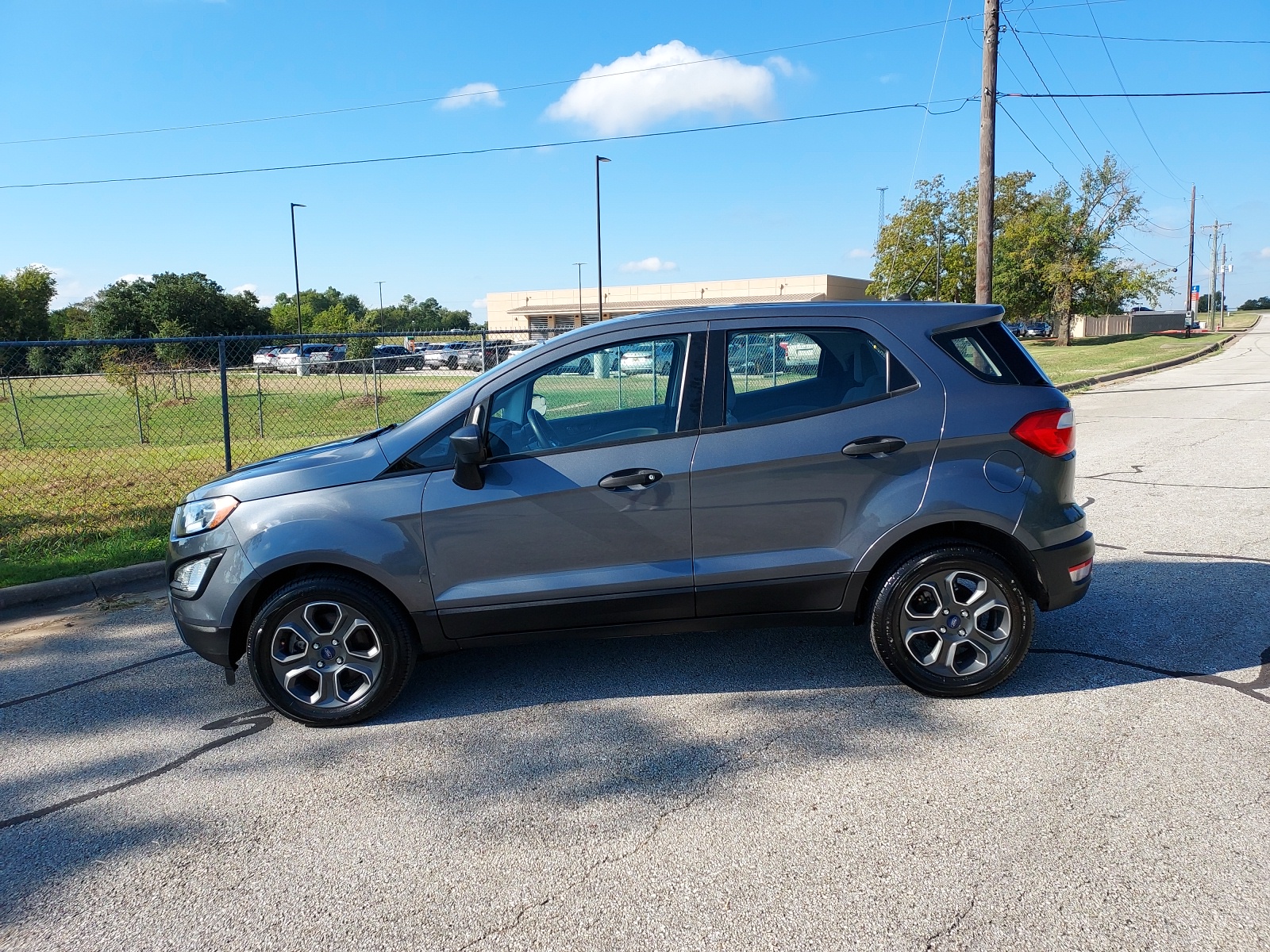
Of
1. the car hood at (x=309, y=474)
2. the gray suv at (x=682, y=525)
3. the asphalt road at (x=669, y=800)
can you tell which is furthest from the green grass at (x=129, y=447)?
the gray suv at (x=682, y=525)

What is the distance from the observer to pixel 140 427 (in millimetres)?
15266

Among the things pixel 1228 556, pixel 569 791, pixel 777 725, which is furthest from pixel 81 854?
pixel 1228 556

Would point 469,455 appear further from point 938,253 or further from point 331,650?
point 938,253

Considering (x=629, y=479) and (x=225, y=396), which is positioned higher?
(x=225, y=396)

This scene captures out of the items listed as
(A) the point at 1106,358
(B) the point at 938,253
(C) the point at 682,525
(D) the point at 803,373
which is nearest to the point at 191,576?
(C) the point at 682,525

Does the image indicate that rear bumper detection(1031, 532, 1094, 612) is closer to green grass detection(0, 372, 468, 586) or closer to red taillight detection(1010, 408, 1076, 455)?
red taillight detection(1010, 408, 1076, 455)

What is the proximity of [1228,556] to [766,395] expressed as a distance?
418 cm

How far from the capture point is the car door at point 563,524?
3.97 metres

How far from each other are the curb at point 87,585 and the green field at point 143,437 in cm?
19

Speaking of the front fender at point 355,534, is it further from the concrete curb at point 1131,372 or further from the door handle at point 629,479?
the concrete curb at point 1131,372

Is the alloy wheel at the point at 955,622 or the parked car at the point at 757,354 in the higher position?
the parked car at the point at 757,354

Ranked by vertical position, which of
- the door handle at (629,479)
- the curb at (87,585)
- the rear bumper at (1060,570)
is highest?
the door handle at (629,479)

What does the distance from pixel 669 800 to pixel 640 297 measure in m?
70.9

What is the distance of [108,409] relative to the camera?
2039 centimetres
